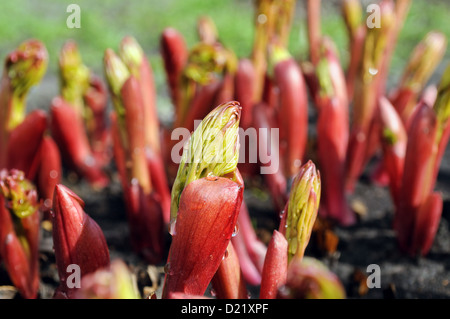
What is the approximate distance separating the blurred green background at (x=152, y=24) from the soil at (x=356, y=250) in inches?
59.9

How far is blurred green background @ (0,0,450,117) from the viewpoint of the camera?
3.68 m

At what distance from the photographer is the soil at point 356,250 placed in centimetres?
145

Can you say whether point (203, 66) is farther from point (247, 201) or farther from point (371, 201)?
Result: point (371, 201)

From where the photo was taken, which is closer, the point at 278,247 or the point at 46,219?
the point at 278,247

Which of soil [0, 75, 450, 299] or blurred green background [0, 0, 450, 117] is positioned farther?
blurred green background [0, 0, 450, 117]

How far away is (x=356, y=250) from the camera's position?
160 centimetres

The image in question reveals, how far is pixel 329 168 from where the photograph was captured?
1.65 meters

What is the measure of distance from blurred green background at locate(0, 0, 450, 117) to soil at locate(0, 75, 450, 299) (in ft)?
4.99

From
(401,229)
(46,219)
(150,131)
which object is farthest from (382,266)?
(46,219)

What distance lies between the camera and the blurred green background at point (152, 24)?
12.1ft

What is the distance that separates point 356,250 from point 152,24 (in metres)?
2.99

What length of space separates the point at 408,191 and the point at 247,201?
54cm

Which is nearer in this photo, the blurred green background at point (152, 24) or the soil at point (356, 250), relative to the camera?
the soil at point (356, 250)

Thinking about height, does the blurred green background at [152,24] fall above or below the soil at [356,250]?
above
